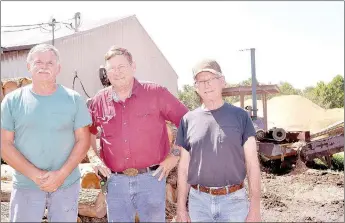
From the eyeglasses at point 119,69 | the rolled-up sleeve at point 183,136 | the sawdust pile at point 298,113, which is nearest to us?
the rolled-up sleeve at point 183,136

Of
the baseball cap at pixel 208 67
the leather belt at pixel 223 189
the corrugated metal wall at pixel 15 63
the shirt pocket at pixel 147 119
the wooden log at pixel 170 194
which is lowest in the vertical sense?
the wooden log at pixel 170 194

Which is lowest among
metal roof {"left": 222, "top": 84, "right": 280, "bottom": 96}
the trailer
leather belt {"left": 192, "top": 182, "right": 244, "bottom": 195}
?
the trailer

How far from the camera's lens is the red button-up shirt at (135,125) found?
3381 mm

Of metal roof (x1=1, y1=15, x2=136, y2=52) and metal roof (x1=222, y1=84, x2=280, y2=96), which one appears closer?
metal roof (x1=1, y1=15, x2=136, y2=52)

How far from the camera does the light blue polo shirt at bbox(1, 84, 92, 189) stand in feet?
10.2

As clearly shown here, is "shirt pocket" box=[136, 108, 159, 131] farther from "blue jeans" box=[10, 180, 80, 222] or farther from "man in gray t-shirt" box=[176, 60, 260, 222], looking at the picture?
"blue jeans" box=[10, 180, 80, 222]

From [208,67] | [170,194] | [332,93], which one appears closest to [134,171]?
[208,67]

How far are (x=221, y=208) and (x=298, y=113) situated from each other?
4872cm

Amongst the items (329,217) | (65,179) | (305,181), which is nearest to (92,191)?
(65,179)

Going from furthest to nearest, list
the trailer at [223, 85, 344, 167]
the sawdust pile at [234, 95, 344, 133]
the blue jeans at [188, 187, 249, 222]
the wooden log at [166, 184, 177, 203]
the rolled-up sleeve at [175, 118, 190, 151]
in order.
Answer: the sawdust pile at [234, 95, 344, 133] → the trailer at [223, 85, 344, 167] → the wooden log at [166, 184, 177, 203] → the rolled-up sleeve at [175, 118, 190, 151] → the blue jeans at [188, 187, 249, 222]

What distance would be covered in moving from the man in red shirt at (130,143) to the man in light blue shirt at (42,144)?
288 millimetres

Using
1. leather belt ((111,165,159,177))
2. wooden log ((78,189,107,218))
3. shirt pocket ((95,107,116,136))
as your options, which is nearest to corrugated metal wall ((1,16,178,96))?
wooden log ((78,189,107,218))

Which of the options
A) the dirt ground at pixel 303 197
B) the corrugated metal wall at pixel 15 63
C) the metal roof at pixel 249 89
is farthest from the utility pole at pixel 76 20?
the dirt ground at pixel 303 197

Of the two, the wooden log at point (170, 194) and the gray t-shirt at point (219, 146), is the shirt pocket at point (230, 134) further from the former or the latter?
the wooden log at point (170, 194)
